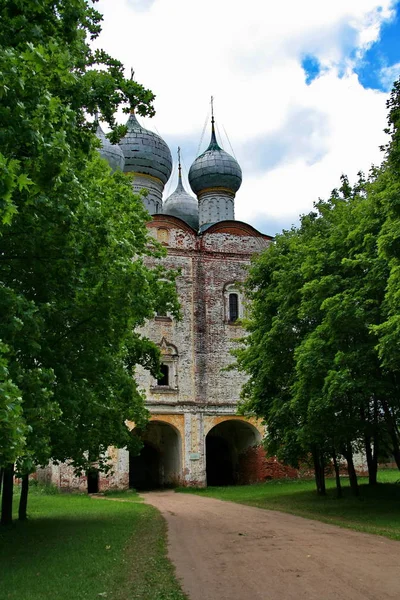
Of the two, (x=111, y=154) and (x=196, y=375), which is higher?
(x=111, y=154)

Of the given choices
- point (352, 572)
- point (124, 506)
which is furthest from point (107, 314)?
point (124, 506)

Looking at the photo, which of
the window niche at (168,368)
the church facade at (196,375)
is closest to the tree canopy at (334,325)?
the church facade at (196,375)

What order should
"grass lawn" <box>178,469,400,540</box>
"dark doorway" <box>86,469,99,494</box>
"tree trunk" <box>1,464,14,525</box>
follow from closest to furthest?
"tree trunk" <box>1,464,14,525</box>, "grass lawn" <box>178,469,400,540</box>, "dark doorway" <box>86,469,99,494</box>

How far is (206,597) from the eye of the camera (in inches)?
277

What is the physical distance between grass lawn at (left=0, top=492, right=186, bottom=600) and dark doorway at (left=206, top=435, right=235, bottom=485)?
1820 cm

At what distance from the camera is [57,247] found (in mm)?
8906

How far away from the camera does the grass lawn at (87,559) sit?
24.7 ft

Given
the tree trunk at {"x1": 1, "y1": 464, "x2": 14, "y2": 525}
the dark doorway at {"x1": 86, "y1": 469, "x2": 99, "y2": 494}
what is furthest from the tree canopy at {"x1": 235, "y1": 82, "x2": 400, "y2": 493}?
the dark doorway at {"x1": 86, "y1": 469, "x2": 99, "y2": 494}

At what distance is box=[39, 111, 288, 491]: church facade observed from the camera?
29.7 metres

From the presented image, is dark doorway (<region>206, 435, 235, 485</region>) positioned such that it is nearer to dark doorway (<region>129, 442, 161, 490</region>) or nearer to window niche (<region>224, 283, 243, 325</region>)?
dark doorway (<region>129, 442, 161, 490</region>)

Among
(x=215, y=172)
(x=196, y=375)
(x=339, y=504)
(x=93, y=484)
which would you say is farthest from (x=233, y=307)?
(x=339, y=504)

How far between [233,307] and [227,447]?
816cm

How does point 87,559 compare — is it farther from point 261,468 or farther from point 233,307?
point 233,307

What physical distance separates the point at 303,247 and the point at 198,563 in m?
10.6
